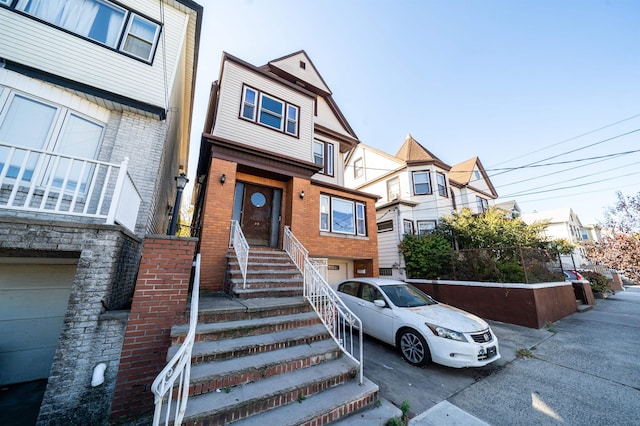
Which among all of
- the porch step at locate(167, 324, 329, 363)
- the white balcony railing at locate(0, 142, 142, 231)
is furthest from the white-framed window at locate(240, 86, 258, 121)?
the porch step at locate(167, 324, 329, 363)

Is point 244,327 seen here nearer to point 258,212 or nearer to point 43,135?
point 258,212

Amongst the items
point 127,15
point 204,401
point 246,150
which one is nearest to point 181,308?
point 204,401

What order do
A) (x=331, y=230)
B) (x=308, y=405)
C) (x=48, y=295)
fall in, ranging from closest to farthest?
(x=308, y=405) < (x=48, y=295) < (x=331, y=230)

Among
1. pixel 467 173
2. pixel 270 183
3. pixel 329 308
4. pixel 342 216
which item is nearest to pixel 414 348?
pixel 329 308

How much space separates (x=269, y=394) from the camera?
281cm

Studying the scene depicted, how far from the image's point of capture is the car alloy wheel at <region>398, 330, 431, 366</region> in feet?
15.3

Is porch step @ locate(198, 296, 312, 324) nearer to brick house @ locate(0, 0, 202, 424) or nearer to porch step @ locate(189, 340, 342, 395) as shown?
porch step @ locate(189, 340, 342, 395)

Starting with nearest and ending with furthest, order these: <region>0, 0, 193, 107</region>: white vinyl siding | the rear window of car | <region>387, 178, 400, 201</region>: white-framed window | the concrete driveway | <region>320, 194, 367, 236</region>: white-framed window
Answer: the concrete driveway, <region>0, 0, 193, 107</region>: white vinyl siding, the rear window of car, <region>320, 194, 367, 236</region>: white-framed window, <region>387, 178, 400, 201</region>: white-framed window

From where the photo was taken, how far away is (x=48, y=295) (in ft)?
14.7

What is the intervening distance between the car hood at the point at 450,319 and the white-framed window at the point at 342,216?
5.00 m

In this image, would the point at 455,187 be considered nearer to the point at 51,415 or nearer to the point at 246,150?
the point at 246,150

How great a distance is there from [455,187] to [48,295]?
2178 centimetres

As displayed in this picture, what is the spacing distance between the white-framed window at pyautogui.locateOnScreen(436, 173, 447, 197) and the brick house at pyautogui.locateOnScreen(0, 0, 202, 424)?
51.6ft

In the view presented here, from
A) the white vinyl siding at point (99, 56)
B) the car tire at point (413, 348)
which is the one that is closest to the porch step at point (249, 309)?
the car tire at point (413, 348)
